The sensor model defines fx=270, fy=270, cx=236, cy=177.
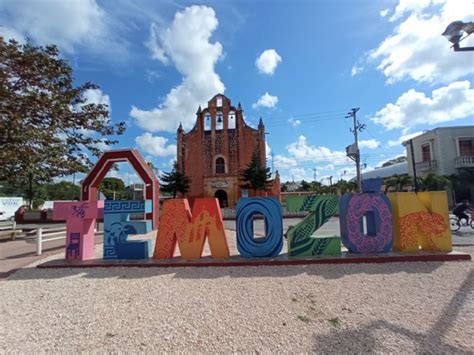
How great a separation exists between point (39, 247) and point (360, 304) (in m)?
9.65

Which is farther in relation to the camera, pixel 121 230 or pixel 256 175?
pixel 256 175

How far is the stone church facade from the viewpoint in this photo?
1289 inches

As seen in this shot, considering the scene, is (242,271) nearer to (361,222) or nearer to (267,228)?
(267,228)

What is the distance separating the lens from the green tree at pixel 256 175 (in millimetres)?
30281

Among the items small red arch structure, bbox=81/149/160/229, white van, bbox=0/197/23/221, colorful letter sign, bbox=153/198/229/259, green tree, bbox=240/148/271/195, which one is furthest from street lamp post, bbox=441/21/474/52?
white van, bbox=0/197/23/221

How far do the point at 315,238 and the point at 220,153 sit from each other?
1069 inches

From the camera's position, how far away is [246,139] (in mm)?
33750

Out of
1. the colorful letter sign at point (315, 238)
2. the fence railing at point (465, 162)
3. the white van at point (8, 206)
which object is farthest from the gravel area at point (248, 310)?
the white van at point (8, 206)

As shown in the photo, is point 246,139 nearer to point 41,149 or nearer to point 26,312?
point 41,149

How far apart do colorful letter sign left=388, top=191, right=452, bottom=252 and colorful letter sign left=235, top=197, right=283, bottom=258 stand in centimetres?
313

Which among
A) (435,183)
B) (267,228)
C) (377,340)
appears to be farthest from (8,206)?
(435,183)

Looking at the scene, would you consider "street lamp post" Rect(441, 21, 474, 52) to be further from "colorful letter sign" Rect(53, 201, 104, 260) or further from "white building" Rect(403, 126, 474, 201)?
"white building" Rect(403, 126, 474, 201)

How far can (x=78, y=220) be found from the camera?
291 inches

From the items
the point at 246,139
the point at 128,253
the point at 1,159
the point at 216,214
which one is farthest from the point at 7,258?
the point at 246,139
